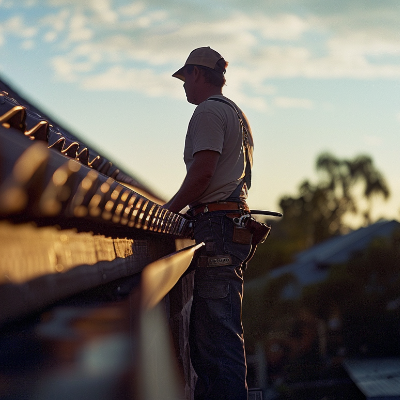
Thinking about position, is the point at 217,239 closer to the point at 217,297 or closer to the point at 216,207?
the point at 216,207

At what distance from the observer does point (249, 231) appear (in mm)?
3467

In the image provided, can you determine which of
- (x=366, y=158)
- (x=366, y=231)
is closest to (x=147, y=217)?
(x=366, y=231)

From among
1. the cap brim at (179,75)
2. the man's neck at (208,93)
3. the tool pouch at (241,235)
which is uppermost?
the cap brim at (179,75)

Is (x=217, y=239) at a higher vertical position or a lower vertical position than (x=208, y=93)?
lower

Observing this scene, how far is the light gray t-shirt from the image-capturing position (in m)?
3.32

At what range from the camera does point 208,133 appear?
3.31m

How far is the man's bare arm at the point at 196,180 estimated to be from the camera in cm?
325

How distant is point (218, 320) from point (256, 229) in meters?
0.58

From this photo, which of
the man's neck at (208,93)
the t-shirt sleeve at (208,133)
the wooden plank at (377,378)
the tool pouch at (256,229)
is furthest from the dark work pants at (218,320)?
the wooden plank at (377,378)

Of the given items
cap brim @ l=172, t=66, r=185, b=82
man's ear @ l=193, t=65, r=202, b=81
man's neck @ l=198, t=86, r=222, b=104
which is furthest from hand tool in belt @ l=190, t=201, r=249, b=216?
cap brim @ l=172, t=66, r=185, b=82

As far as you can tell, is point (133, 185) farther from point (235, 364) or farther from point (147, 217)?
point (147, 217)

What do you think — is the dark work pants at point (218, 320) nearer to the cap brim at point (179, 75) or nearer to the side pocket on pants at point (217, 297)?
the side pocket on pants at point (217, 297)

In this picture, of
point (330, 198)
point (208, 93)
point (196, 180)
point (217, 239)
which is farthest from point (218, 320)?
point (330, 198)

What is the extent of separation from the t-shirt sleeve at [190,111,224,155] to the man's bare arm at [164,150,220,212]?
37mm
